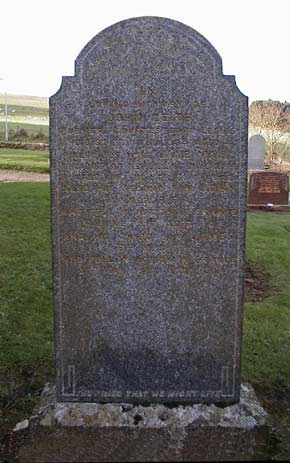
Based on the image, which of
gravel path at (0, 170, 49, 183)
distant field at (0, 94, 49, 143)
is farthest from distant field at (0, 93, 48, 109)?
gravel path at (0, 170, 49, 183)

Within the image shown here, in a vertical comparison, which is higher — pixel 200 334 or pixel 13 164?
pixel 13 164

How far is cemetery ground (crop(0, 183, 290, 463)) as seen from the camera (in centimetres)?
384

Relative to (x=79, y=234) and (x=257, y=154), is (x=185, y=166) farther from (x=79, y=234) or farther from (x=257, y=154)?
(x=257, y=154)

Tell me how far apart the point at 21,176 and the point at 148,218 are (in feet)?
54.3

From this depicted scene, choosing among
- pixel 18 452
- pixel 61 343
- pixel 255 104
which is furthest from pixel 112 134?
pixel 255 104

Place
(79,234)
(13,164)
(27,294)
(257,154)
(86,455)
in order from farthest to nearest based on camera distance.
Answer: (257,154) < (13,164) < (27,294) < (79,234) < (86,455)

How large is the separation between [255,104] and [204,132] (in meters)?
34.0

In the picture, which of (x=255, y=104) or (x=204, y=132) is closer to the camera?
(x=204, y=132)

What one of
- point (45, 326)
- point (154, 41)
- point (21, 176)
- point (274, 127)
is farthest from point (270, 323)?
point (274, 127)

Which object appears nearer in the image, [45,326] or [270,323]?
[45,326]

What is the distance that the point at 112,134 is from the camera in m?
3.23

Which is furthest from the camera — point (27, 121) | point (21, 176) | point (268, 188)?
point (27, 121)

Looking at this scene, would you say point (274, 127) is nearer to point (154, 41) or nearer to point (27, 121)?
point (154, 41)

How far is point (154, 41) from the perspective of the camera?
315 cm
